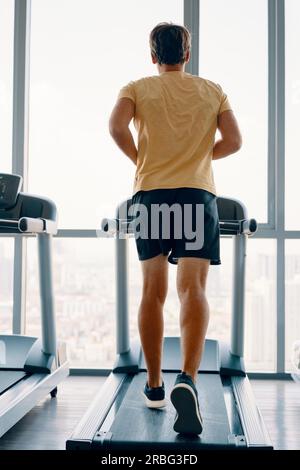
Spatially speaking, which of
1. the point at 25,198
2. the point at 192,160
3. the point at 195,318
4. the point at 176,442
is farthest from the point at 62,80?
the point at 176,442

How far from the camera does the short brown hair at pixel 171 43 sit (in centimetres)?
195

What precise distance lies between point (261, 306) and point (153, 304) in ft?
5.53

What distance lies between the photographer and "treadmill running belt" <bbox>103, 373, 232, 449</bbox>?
1725 millimetres

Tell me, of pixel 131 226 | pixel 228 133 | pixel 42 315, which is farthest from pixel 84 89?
pixel 228 133

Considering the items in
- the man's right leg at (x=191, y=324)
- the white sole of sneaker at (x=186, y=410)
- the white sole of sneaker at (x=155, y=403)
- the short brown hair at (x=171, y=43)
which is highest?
the short brown hair at (x=171, y=43)

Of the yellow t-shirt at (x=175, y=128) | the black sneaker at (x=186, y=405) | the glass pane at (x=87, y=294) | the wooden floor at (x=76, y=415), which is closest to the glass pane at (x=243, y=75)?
the glass pane at (x=87, y=294)

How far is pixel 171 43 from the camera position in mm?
1958

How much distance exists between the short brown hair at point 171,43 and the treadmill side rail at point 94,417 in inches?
54.3

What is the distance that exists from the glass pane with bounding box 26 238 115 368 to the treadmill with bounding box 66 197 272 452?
1.86 feet

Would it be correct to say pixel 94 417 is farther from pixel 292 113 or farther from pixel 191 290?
pixel 292 113

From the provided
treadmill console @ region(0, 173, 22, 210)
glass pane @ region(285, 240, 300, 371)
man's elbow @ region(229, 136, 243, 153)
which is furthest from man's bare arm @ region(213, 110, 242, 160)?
glass pane @ region(285, 240, 300, 371)

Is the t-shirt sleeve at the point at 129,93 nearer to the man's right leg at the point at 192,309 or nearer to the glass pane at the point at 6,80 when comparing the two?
the man's right leg at the point at 192,309

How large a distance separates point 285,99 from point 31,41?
5.94 ft
